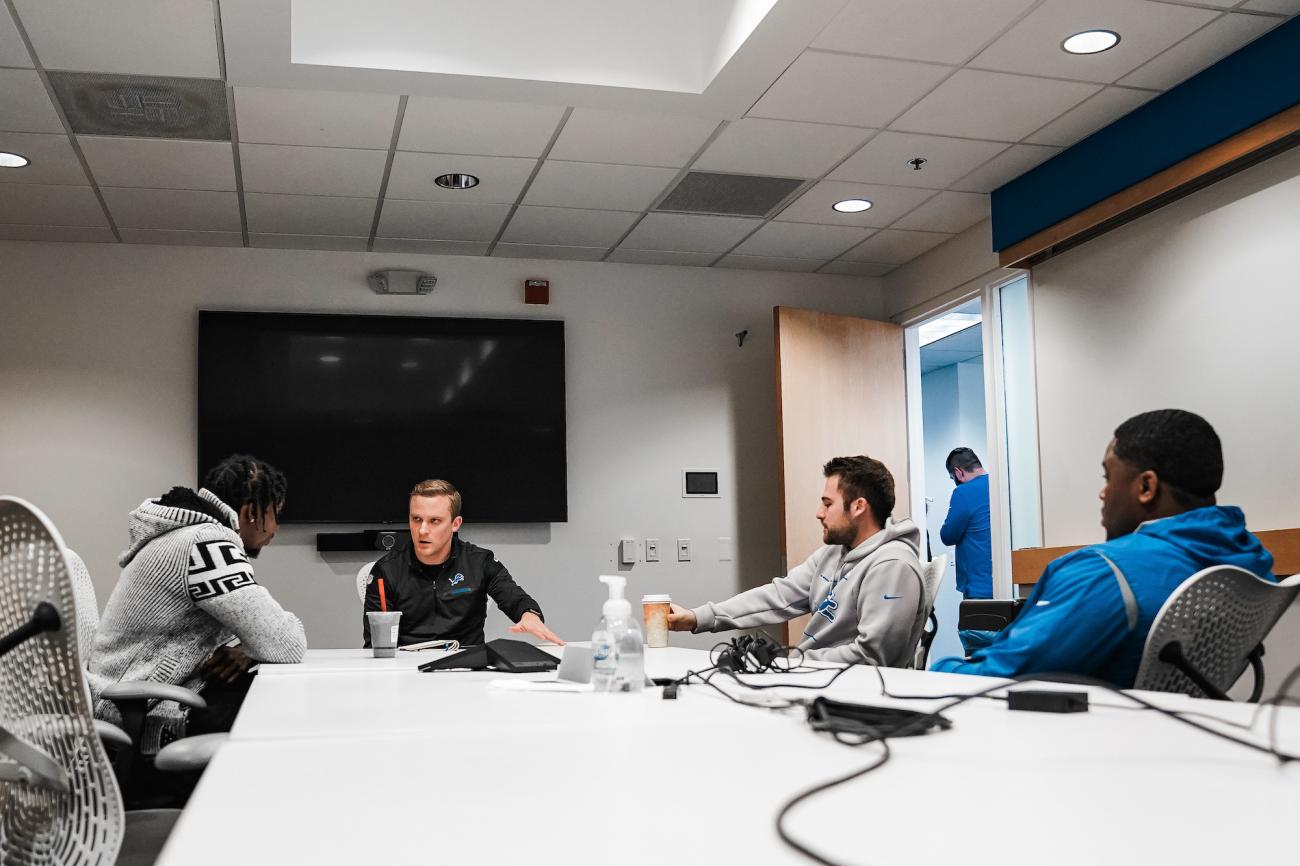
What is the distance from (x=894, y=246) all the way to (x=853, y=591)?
3.13 meters

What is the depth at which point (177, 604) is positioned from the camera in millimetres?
2656

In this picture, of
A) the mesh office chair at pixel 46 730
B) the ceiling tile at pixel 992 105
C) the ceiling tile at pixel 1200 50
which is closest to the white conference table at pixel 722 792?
the mesh office chair at pixel 46 730

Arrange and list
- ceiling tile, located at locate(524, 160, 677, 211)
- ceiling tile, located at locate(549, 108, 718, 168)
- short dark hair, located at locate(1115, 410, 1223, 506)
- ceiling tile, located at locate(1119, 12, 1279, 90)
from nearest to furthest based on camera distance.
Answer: short dark hair, located at locate(1115, 410, 1223, 506) → ceiling tile, located at locate(1119, 12, 1279, 90) → ceiling tile, located at locate(549, 108, 718, 168) → ceiling tile, located at locate(524, 160, 677, 211)

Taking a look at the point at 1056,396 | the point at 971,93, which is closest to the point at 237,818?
the point at 971,93

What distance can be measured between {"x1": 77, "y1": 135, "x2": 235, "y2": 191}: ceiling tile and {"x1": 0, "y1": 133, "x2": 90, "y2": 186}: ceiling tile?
0.20 feet

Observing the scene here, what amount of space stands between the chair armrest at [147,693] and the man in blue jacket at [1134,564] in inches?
62.4

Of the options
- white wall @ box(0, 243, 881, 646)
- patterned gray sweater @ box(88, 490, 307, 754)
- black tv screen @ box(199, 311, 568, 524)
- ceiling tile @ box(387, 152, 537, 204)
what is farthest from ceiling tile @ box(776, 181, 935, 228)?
patterned gray sweater @ box(88, 490, 307, 754)

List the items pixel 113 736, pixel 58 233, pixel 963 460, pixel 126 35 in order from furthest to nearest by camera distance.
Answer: pixel 963 460, pixel 58 233, pixel 126 35, pixel 113 736

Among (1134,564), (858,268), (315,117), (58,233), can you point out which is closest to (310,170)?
(315,117)

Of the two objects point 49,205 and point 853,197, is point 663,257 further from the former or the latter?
point 49,205

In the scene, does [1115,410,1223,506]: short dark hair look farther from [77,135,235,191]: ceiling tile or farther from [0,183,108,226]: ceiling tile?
[0,183,108,226]: ceiling tile

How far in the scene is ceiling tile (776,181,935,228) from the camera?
490 cm

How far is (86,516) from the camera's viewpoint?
207 inches

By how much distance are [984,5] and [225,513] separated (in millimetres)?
2582
